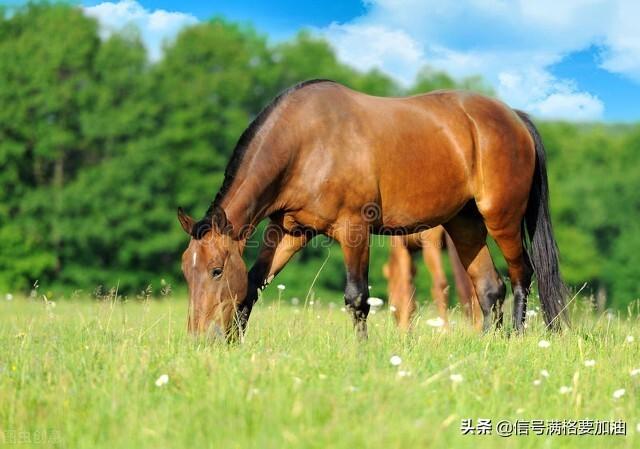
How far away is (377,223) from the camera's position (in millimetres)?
6672

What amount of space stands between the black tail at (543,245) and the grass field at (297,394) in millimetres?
1896

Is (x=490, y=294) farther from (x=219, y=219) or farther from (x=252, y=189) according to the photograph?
(x=219, y=219)

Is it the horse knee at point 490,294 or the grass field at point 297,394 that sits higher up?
the grass field at point 297,394

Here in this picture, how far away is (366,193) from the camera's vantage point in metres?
6.42

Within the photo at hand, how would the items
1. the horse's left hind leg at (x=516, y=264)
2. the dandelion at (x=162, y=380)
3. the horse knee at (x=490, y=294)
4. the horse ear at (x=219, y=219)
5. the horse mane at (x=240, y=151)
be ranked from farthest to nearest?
the horse knee at (x=490, y=294)
the horse's left hind leg at (x=516, y=264)
the horse mane at (x=240, y=151)
the horse ear at (x=219, y=219)
the dandelion at (x=162, y=380)

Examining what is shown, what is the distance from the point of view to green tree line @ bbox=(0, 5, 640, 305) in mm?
28203

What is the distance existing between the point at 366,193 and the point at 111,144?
24.9 metres

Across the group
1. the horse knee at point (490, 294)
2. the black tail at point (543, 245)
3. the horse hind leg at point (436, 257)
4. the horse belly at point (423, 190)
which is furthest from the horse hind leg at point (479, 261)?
the horse hind leg at point (436, 257)

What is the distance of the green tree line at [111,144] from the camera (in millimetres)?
28203

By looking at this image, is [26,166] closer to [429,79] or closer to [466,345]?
[429,79]

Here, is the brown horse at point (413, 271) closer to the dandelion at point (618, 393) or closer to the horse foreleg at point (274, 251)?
the horse foreleg at point (274, 251)

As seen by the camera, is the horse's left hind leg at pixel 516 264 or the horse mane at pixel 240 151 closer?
the horse mane at pixel 240 151

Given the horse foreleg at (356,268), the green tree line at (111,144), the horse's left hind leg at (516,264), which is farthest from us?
the green tree line at (111,144)

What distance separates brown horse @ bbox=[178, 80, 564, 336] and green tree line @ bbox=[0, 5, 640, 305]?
19999 mm
